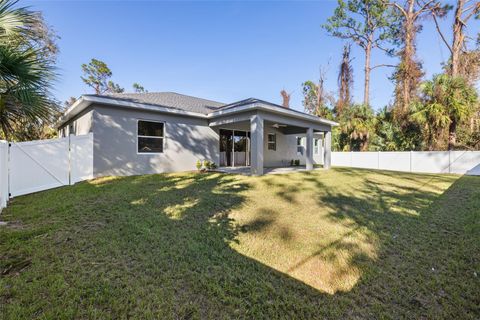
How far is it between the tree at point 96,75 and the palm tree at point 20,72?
28166 millimetres

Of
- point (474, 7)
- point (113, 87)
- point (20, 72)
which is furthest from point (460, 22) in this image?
point (113, 87)

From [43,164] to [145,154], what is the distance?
11.5 feet

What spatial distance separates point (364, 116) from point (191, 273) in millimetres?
19732

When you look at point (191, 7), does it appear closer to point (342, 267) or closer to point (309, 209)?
point (309, 209)

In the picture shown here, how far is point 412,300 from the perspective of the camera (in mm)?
2479

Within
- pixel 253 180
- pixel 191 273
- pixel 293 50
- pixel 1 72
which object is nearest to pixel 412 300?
pixel 191 273

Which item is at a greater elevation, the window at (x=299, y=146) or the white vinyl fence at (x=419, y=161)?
the window at (x=299, y=146)

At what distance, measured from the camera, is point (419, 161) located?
14930 millimetres

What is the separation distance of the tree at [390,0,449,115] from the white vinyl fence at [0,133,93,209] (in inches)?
787

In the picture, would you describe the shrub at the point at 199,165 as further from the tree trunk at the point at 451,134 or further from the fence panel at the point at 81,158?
the tree trunk at the point at 451,134

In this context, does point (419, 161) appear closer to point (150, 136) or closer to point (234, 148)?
point (234, 148)

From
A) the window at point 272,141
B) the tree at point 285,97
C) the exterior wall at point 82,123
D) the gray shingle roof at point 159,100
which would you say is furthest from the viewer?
the tree at point 285,97

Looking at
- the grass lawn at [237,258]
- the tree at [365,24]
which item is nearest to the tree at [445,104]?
the tree at [365,24]

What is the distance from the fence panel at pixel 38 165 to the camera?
6141 mm
